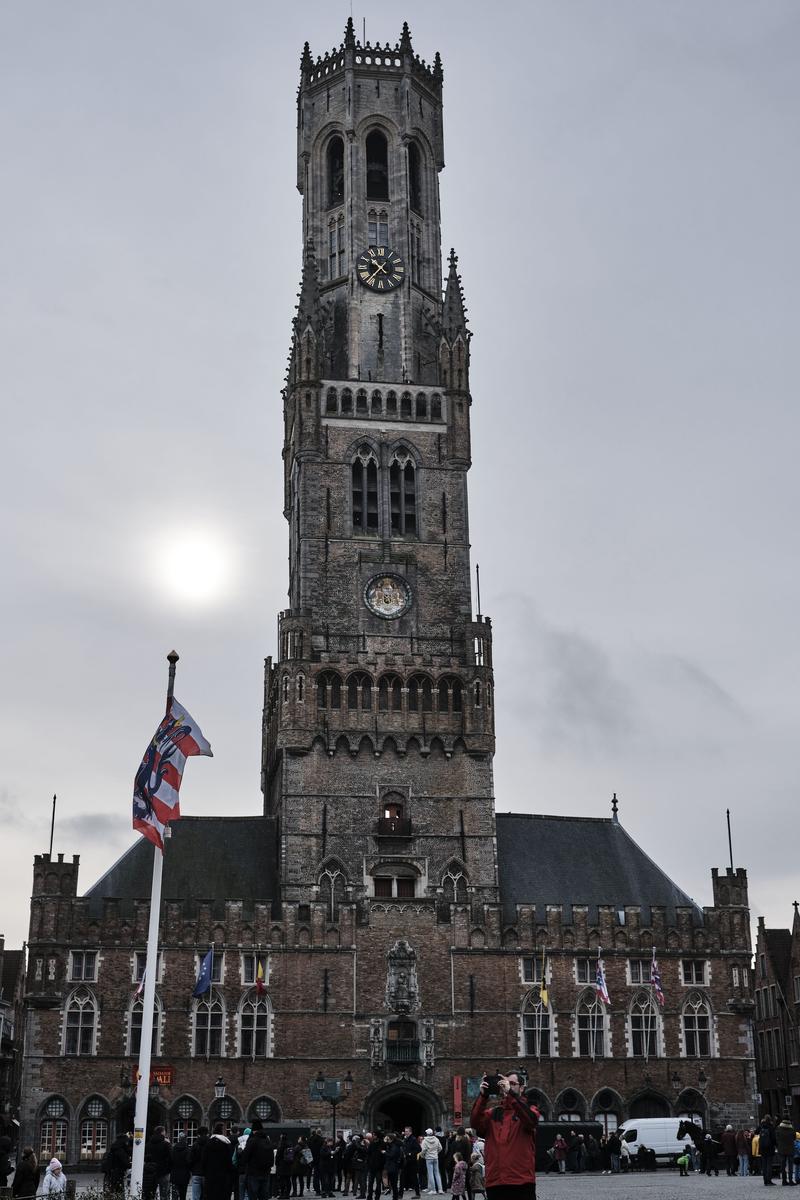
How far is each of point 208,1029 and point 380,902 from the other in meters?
9.33

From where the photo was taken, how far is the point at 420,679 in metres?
70.9

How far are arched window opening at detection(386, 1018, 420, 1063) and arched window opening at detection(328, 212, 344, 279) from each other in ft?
131

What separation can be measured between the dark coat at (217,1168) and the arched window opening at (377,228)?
61431mm

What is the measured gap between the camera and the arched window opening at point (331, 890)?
216 ft

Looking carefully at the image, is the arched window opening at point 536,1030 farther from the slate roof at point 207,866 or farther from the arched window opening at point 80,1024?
the arched window opening at point 80,1024

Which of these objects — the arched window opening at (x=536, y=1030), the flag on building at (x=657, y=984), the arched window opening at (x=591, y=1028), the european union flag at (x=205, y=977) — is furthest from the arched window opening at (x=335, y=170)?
the arched window opening at (x=591, y=1028)

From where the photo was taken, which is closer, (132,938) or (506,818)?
(132,938)

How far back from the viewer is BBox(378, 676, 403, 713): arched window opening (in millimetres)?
70062

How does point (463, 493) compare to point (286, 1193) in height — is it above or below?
above

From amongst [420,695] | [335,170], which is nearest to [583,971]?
[420,695]

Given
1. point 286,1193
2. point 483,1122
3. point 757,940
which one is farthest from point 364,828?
point 483,1122

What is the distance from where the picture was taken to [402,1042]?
210ft

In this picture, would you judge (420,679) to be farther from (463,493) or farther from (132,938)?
(132,938)

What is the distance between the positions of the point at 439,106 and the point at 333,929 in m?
49.2
